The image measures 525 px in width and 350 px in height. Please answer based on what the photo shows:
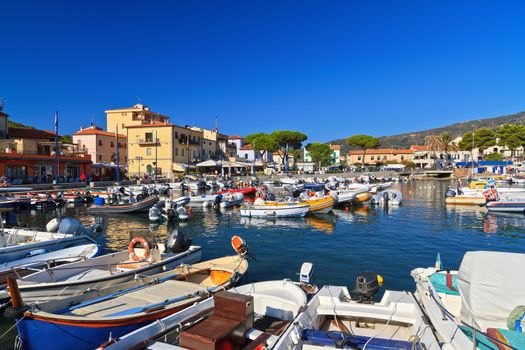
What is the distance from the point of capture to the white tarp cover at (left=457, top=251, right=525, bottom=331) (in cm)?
605

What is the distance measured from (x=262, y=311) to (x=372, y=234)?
543 inches

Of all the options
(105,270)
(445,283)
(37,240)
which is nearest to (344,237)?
(445,283)

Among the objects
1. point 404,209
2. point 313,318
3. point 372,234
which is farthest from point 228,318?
point 404,209

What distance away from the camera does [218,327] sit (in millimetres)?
5758

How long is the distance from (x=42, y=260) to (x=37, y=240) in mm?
2861

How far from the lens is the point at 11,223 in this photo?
17734mm

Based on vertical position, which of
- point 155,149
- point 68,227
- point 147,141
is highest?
Result: point 147,141

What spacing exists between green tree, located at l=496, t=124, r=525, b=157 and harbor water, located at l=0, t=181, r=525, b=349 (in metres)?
74.4

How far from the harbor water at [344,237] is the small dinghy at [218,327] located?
391 centimetres

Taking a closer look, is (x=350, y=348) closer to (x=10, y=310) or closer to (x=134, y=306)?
(x=134, y=306)

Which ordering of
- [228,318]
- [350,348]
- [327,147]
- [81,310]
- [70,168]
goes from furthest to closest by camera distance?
[327,147] → [70,168] → [81,310] → [228,318] → [350,348]

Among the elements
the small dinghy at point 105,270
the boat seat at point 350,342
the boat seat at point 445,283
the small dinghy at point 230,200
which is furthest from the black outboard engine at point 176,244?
the small dinghy at point 230,200

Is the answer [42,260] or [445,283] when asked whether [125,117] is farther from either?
[445,283]

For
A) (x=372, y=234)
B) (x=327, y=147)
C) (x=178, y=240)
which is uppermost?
(x=327, y=147)
